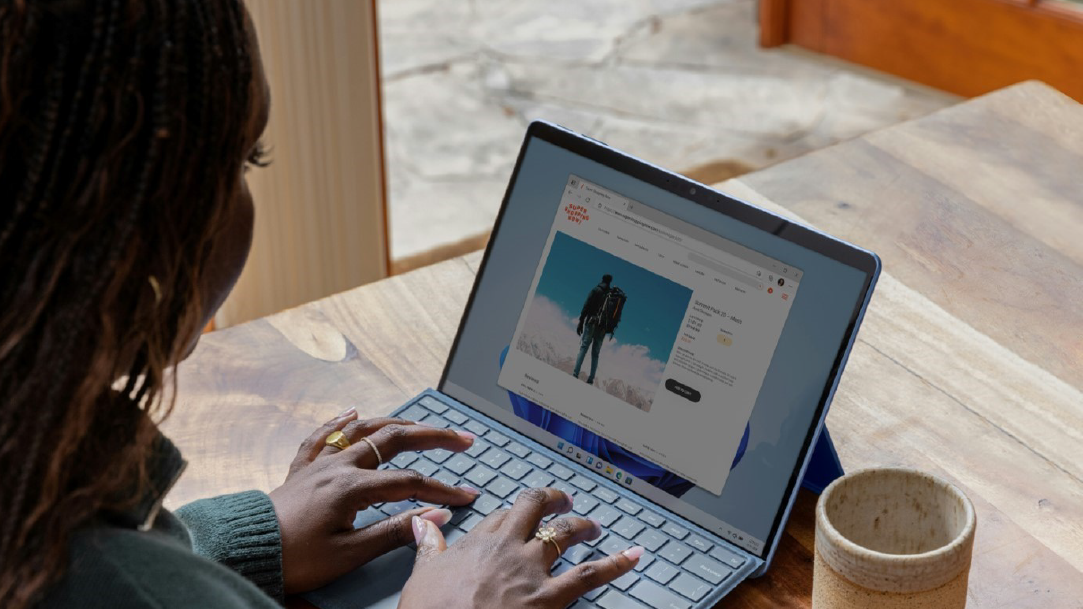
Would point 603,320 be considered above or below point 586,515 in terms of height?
above

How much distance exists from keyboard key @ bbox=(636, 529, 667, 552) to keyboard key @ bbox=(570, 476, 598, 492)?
2.6 inches

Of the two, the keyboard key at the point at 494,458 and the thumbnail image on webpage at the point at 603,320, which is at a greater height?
the thumbnail image on webpage at the point at 603,320

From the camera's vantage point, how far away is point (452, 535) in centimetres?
88

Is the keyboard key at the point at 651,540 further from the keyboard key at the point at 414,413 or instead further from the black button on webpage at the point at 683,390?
the keyboard key at the point at 414,413

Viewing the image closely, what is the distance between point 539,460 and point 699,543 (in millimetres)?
158

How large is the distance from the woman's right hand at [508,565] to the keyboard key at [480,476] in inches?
3.1

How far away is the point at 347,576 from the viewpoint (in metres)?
0.85

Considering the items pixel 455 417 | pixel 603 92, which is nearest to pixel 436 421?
pixel 455 417

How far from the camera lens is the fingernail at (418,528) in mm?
847

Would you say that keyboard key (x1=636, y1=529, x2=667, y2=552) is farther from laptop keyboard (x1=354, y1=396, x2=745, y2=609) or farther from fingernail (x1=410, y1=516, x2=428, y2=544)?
Result: fingernail (x1=410, y1=516, x2=428, y2=544)

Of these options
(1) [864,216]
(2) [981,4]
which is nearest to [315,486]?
(1) [864,216]

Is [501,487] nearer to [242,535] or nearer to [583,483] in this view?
[583,483]

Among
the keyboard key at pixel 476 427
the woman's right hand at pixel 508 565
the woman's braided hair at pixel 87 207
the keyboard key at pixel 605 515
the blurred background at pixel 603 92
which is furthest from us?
the blurred background at pixel 603 92

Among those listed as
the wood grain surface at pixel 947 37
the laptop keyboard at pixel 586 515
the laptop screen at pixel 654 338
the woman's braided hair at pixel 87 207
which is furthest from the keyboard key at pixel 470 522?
the wood grain surface at pixel 947 37
